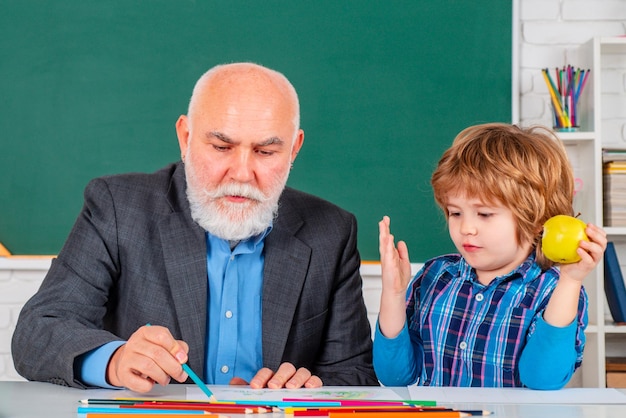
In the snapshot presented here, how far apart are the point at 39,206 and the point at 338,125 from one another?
124cm

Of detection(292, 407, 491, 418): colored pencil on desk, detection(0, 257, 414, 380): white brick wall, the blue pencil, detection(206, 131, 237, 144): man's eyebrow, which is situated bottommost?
detection(0, 257, 414, 380): white brick wall

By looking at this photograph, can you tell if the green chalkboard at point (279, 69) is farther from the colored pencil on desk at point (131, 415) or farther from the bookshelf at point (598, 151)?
the colored pencil on desk at point (131, 415)

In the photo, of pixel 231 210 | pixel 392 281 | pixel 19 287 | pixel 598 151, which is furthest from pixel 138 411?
pixel 598 151

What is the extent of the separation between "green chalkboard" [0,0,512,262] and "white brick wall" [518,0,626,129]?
15cm

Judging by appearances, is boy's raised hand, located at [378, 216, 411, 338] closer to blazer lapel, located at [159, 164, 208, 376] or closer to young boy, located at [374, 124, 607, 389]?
young boy, located at [374, 124, 607, 389]

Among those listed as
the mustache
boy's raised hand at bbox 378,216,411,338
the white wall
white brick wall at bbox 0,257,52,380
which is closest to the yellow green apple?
boy's raised hand at bbox 378,216,411,338

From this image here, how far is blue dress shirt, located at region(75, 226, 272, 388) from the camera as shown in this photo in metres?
2.01

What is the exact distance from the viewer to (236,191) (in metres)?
2.01

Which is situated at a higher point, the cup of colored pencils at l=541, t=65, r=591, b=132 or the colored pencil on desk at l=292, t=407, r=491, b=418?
the cup of colored pencils at l=541, t=65, r=591, b=132

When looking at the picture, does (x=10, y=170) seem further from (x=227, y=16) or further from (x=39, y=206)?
(x=227, y=16)

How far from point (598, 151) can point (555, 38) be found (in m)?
0.55

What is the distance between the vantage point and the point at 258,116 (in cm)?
200

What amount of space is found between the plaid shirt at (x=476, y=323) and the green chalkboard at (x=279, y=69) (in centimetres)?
152

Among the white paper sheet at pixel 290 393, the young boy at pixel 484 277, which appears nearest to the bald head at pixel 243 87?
the young boy at pixel 484 277
